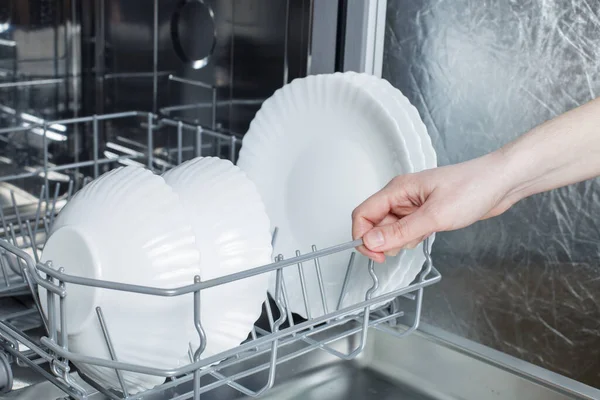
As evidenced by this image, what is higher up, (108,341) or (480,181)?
(480,181)

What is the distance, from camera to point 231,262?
67cm

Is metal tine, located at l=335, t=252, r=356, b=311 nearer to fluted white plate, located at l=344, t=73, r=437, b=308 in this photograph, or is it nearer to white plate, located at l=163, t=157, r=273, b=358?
fluted white plate, located at l=344, t=73, r=437, b=308

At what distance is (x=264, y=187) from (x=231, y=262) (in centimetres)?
20

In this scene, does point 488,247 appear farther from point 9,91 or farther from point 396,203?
point 9,91

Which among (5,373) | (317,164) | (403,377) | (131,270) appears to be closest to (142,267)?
(131,270)

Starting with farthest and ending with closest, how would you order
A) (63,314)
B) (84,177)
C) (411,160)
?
(84,177) → (411,160) → (63,314)

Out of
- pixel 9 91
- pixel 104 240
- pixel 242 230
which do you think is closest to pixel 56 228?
pixel 104 240

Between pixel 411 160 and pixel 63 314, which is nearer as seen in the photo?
pixel 63 314

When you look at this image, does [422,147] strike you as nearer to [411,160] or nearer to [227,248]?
[411,160]

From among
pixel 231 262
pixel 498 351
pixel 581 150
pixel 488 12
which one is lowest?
pixel 498 351

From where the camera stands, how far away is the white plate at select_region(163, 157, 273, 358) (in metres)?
0.66

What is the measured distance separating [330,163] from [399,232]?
0.20 meters

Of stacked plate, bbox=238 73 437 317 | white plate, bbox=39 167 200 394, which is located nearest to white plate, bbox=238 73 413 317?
stacked plate, bbox=238 73 437 317

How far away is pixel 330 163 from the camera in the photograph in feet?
2.71
